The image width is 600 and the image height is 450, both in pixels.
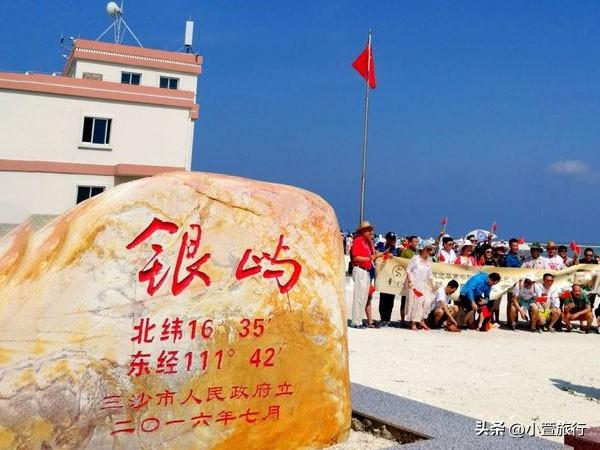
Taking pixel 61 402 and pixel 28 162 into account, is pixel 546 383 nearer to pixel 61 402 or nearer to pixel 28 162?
pixel 61 402

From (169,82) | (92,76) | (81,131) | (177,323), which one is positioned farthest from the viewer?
(169,82)

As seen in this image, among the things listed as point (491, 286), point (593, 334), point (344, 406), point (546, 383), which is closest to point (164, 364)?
point (344, 406)

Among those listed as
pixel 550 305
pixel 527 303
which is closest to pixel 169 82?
pixel 527 303

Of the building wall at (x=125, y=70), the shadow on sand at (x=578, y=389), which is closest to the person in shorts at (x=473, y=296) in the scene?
the shadow on sand at (x=578, y=389)

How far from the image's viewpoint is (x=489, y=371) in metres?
7.05

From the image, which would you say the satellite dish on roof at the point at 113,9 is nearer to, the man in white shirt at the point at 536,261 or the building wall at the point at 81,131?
the building wall at the point at 81,131

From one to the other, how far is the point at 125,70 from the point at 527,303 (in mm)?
20864

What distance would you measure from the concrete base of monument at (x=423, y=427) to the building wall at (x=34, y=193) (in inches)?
701

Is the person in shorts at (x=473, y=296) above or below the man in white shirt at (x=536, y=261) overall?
below

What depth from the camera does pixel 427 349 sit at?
8289mm

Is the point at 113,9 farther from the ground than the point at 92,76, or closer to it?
farther from the ground

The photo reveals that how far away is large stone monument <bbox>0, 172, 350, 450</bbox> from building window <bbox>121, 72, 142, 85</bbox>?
24055 mm

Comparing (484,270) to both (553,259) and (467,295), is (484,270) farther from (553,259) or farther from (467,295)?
(553,259)

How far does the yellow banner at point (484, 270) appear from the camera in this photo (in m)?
10.4
